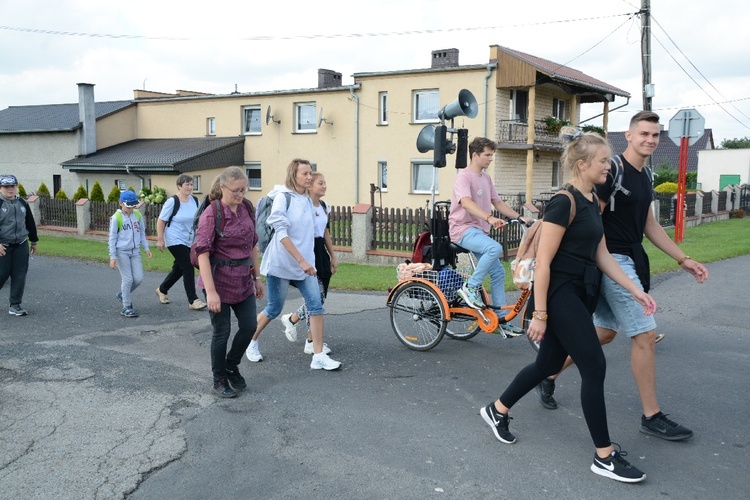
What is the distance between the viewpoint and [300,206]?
19.9ft

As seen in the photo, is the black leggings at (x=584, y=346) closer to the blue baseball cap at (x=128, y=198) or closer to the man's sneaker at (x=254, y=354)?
the man's sneaker at (x=254, y=354)

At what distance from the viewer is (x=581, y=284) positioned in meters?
4.07

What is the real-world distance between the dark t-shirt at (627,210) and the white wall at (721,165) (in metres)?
50.2

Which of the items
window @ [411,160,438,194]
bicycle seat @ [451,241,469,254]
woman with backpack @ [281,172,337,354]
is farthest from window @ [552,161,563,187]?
woman with backpack @ [281,172,337,354]

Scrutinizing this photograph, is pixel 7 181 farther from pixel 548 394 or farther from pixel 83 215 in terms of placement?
pixel 83 215

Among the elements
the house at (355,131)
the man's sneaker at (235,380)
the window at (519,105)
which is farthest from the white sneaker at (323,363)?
the window at (519,105)

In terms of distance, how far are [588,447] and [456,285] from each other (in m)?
2.72

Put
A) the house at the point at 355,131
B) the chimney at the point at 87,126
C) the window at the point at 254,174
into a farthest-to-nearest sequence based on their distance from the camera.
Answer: the window at the point at 254,174 < the chimney at the point at 87,126 < the house at the point at 355,131

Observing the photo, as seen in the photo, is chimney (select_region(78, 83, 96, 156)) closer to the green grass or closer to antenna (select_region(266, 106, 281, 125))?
antenna (select_region(266, 106, 281, 125))

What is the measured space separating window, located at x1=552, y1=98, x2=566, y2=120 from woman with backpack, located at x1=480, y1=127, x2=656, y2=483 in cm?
2891

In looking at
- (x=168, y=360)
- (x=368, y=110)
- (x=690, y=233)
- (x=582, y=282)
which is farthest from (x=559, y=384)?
(x=368, y=110)

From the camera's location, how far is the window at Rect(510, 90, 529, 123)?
28141 mm

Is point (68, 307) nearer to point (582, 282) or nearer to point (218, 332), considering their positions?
point (218, 332)

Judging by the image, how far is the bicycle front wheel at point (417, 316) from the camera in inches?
267
